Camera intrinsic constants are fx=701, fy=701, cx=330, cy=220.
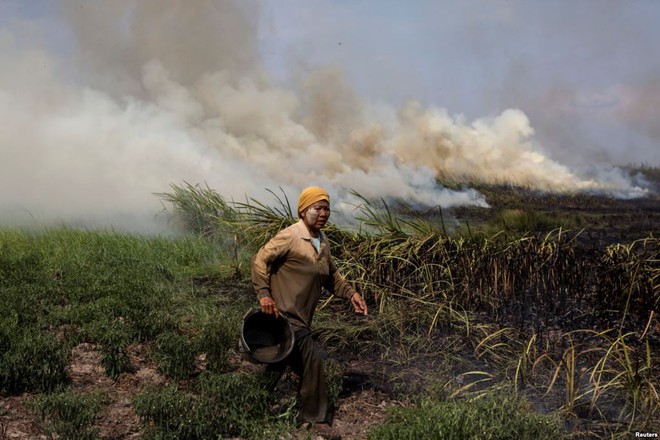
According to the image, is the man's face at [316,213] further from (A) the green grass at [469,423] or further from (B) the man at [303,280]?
A: (A) the green grass at [469,423]

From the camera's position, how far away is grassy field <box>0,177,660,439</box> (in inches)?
171

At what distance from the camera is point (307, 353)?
452 centimetres

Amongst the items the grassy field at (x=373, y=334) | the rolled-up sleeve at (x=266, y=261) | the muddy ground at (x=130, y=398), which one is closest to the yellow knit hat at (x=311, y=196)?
the rolled-up sleeve at (x=266, y=261)

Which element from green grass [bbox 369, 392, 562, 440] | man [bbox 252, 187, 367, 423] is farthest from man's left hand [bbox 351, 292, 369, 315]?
green grass [bbox 369, 392, 562, 440]

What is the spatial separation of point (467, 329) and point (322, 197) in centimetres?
220

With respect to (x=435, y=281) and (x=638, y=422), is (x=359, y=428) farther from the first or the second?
(x=435, y=281)

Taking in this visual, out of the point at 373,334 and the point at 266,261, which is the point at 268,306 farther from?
the point at 373,334

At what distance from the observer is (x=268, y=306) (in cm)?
434

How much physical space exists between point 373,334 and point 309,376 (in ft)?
6.61

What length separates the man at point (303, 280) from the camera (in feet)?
14.7

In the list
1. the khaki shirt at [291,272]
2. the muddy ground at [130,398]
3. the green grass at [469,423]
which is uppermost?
the khaki shirt at [291,272]

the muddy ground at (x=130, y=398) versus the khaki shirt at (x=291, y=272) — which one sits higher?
the khaki shirt at (x=291, y=272)

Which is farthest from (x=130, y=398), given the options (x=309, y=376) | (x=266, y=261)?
(x=266, y=261)

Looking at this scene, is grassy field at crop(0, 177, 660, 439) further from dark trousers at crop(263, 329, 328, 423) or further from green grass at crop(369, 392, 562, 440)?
dark trousers at crop(263, 329, 328, 423)
